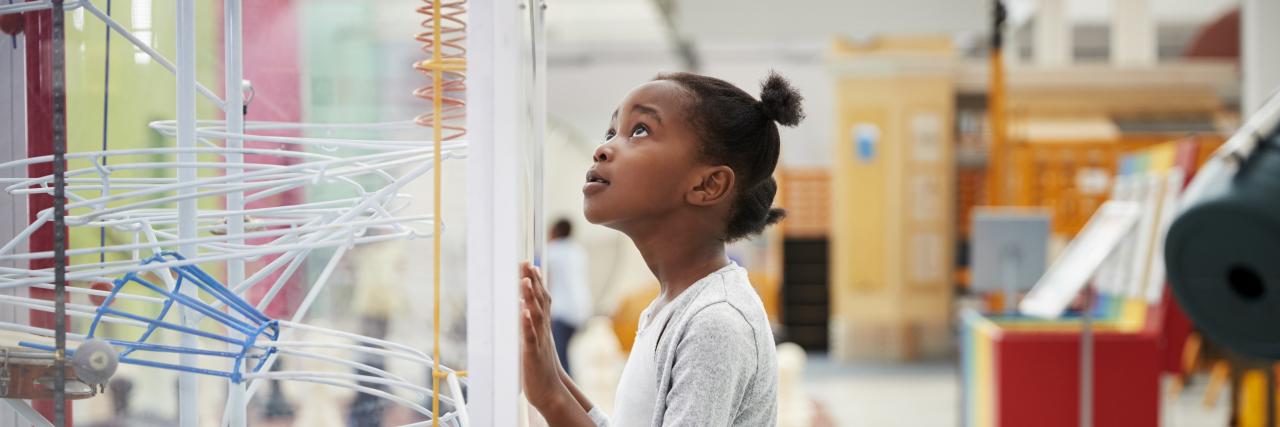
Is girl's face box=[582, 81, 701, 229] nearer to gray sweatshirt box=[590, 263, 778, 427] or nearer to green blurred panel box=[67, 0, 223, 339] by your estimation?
gray sweatshirt box=[590, 263, 778, 427]

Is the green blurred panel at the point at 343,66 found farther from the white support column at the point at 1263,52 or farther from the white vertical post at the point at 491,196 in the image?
the white support column at the point at 1263,52

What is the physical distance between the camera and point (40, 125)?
807 millimetres

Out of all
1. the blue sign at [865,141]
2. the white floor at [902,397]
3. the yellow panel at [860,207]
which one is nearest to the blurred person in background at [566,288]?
the white floor at [902,397]

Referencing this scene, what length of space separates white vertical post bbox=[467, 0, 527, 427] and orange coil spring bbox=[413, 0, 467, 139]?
0.06 meters

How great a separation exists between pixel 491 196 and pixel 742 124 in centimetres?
30

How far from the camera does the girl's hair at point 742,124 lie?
872mm

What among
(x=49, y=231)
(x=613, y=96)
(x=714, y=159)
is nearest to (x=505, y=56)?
(x=714, y=159)

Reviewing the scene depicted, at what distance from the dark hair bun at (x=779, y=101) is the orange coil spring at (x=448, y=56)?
0.32 metres

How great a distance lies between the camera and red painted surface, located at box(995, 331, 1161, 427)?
3.74 meters

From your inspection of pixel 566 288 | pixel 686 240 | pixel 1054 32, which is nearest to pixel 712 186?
pixel 686 240

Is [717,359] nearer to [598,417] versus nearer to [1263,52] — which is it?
[598,417]

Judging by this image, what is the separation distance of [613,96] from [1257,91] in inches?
295

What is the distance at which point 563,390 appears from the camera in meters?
0.84

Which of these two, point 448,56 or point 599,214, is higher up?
point 448,56
